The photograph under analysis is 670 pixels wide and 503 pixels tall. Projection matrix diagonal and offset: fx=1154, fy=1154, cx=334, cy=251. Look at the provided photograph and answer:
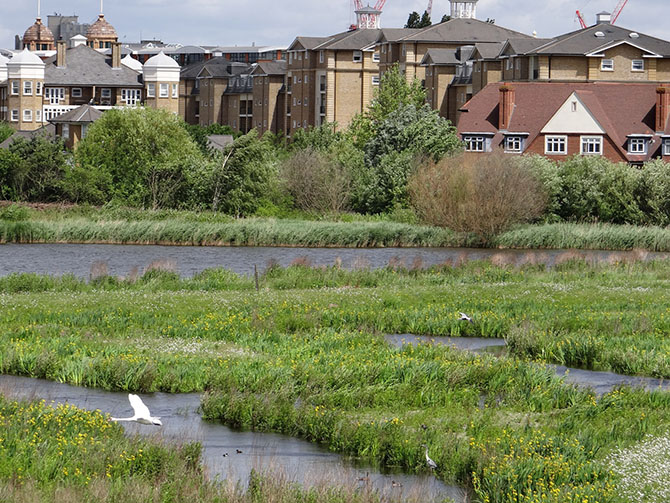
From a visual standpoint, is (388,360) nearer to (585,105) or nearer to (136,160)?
(136,160)

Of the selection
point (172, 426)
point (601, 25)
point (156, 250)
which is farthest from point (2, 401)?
point (601, 25)

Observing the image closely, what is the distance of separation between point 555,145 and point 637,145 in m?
5.87

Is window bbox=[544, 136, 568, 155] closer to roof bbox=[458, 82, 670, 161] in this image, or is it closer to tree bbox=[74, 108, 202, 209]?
roof bbox=[458, 82, 670, 161]

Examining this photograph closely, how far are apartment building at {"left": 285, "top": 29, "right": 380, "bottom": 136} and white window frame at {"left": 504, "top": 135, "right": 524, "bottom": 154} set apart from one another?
45.6m

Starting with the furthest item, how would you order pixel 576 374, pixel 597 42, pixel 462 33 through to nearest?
pixel 462 33 < pixel 597 42 < pixel 576 374

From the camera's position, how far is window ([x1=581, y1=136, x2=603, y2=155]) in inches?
3314

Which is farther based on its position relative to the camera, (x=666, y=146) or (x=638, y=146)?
(x=638, y=146)

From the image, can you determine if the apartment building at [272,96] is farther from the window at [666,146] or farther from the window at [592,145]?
the window at [666,146]

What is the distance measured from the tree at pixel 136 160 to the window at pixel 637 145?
3111cm

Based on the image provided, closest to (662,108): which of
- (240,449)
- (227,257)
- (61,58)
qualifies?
(227,257)

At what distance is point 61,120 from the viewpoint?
395 ft

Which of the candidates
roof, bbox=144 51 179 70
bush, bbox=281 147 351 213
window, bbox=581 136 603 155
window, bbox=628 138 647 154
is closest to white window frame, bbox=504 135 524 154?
window, bbox=581 136 603 155

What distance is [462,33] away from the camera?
127750 millimetres

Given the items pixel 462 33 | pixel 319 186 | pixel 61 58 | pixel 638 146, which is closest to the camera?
pixel 319 186
